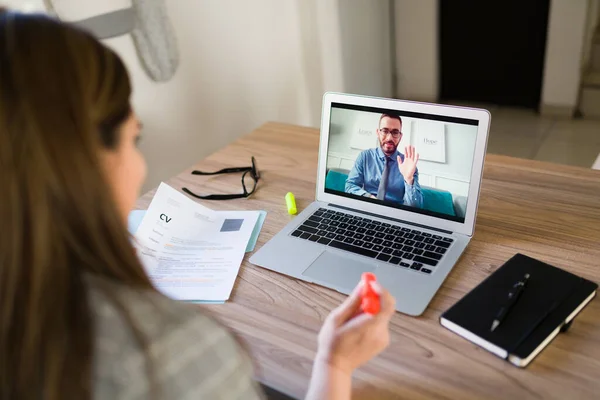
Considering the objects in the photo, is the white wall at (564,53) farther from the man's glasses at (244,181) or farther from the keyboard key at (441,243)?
the keyboard key at (441,243)

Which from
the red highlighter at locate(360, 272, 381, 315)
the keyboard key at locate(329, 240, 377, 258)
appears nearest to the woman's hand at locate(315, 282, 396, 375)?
the red highlighter at locate(360, 272, 381, 315)

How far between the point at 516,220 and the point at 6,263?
34.8 inches

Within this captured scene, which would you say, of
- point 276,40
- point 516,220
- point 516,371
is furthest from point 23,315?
point 276,40

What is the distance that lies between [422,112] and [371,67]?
2155 millimetres

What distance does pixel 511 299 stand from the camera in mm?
795

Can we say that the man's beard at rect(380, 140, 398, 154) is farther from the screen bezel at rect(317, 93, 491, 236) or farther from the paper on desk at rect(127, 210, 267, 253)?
the paper on desk at rect(127, 210, 267, 253)

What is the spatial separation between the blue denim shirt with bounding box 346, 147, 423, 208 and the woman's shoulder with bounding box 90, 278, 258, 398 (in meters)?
0.54

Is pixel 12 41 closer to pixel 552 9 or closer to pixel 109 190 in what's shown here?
pixel 109 190

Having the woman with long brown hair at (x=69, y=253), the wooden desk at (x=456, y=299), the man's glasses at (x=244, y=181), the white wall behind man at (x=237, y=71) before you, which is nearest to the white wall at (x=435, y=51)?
the white wall behind man at (x=237, y=71)

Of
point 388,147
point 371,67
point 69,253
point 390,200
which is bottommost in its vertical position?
point 371,67

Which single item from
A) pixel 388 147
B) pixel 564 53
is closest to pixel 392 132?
pixel 388 147

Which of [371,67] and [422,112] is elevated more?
[422,112]

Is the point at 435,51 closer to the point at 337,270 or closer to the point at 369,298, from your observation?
the point at 337,270

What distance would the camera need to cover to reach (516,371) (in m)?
0.71
